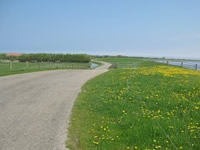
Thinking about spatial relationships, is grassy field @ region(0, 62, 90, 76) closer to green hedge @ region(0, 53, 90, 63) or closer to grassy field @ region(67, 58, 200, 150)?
grassy field @ region(67, 58, 200, 150)

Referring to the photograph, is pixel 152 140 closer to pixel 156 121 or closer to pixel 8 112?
pixel 156 121

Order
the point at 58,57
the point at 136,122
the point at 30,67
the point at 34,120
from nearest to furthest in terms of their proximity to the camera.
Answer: the point at 136,122 → the point at 34,120 → the point at 30,67 → the point at 58,57

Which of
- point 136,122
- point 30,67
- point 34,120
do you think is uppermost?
point 136,122

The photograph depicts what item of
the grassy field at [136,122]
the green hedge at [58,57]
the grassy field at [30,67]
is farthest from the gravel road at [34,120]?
the green hedge at [58,57]

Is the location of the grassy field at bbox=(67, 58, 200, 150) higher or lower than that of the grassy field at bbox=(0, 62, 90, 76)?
higher

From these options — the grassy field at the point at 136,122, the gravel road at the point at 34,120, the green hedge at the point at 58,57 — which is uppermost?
the grassy field at the point at 136,122

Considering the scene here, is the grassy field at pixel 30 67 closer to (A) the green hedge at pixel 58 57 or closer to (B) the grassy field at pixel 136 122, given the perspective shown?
(B) the grassy field at pixel 136 122

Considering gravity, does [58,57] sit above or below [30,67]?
above

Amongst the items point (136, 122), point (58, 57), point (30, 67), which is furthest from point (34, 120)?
point (58, 57)

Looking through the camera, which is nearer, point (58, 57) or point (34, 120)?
point (34, 120)

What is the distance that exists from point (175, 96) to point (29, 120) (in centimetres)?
530

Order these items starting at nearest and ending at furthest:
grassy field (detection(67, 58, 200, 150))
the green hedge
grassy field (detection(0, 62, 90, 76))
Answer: grassy field (detection(67, 58, 200, 150)) < grassy field (detection(0, 62, 90, 76)) < the green hedge

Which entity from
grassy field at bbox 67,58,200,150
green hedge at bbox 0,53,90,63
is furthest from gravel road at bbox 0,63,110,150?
green hedge at bbox 0,53,90,63

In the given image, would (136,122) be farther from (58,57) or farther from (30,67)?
(58,57)
